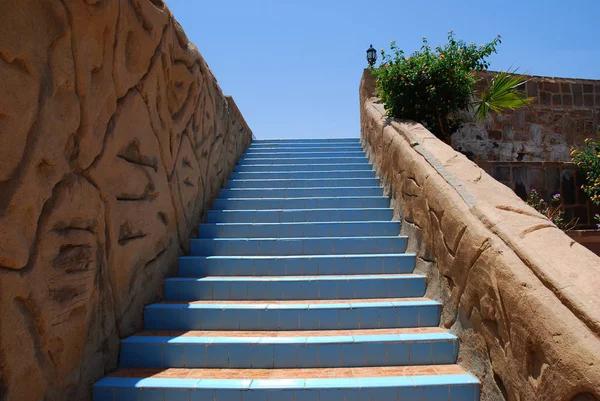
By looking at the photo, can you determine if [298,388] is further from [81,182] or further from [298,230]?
[298,230]

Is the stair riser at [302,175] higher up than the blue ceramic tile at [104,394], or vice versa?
the stair riser at [302,175]

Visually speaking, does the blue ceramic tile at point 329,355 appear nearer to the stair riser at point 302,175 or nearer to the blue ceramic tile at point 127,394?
the blue ceramic tile at point 127,394

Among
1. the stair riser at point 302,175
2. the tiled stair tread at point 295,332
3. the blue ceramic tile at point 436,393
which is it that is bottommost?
the blue ceramic tile at point 436,393

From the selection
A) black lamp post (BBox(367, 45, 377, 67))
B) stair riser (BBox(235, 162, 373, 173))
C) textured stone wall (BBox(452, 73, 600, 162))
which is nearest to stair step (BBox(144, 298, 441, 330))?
stair riser (BBox(235, 162, 373, 173))

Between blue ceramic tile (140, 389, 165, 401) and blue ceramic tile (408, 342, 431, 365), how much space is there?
1626 millimetres

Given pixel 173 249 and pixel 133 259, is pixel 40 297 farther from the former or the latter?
pixel 173 249

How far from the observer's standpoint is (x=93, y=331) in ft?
8.80

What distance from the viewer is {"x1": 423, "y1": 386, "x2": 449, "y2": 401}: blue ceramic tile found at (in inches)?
99.6

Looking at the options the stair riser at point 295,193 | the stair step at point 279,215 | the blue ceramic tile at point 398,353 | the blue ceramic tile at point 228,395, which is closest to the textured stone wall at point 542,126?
the stair riser at point 295,193

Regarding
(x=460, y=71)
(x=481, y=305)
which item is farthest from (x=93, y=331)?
(x=460, y=71)

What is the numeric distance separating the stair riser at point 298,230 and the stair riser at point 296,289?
2.99 ft

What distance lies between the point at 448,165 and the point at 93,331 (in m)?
2.93

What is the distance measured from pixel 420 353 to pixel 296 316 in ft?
3.05

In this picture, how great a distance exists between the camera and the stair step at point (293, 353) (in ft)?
9.43
